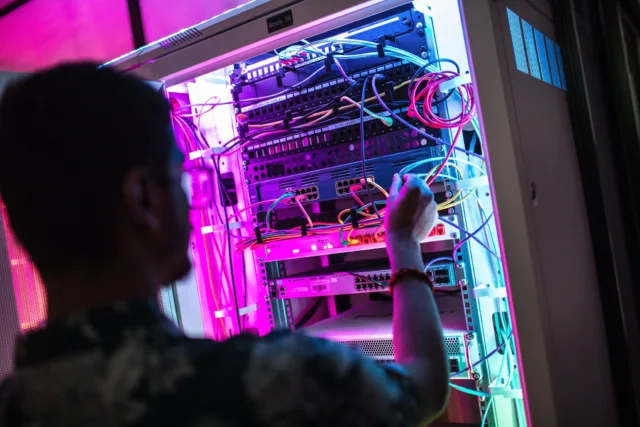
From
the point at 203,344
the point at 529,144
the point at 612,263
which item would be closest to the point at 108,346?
the point at 203,344

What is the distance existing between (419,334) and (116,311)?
0.43m

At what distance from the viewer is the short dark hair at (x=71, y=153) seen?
57 cm

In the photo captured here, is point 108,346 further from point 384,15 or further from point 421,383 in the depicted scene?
point 384,15

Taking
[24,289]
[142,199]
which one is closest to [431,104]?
[142,199]

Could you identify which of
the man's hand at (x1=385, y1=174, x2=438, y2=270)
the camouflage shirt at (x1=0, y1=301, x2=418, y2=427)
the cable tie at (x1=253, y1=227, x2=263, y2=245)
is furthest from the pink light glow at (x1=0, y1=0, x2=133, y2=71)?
the camouflage shirt at (x1=0, y1=301, x2=418, y2=427)

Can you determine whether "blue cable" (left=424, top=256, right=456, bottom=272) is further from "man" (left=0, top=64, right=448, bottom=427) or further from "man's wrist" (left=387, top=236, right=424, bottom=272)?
"man" (left=0, top=64, right=448, bottom=427)

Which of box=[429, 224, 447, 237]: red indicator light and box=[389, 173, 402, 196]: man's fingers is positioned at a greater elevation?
box=[389, 173, 402, 196]: man's fingers

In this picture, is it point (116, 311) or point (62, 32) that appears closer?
point (116, 311)

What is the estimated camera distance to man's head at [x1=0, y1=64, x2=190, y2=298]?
0.57 meters

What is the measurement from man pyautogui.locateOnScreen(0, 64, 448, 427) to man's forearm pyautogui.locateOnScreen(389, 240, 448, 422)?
0.38ft

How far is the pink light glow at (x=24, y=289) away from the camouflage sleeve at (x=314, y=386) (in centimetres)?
100

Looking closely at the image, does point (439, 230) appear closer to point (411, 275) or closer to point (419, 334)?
point (411, 275)

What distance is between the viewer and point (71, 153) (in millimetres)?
564

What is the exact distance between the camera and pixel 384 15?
1.40 metres
